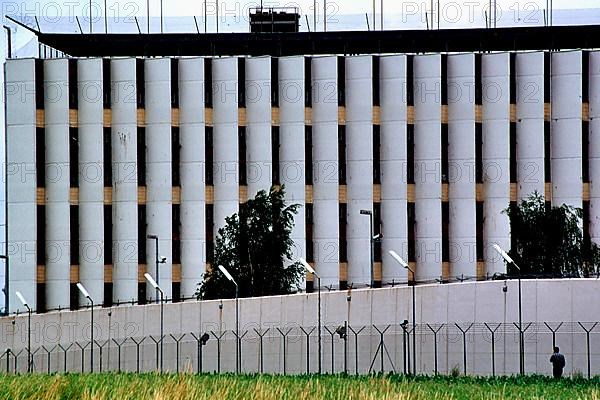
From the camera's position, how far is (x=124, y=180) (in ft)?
301

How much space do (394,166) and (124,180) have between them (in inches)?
700

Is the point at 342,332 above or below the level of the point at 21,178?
below

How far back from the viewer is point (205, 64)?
92125 mm

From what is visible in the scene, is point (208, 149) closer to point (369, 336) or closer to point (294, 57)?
point (294, 57)

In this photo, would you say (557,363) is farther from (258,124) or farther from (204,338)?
(258,124)

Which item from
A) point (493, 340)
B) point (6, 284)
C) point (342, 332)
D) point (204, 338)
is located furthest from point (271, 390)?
point (6, 284)

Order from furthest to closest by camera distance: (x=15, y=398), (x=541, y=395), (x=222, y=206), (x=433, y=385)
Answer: (x=222, y=206) → (x=433, y=385) → (x=541, y=395) → (x=15, y=398)

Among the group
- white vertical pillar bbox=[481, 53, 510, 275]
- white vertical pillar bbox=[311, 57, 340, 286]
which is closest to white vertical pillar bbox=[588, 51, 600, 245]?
white vertical pillar bbox=[481, 53, 510, 275]

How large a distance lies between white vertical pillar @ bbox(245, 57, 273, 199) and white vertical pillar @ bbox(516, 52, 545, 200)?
16.3 m

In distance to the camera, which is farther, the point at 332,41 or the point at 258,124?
the point at 332,41

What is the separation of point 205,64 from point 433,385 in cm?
4478

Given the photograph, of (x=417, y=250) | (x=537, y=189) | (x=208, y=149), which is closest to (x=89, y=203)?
(x=208, y=149)

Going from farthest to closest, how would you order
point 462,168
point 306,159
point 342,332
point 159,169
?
point 159,169 → point 306,159 → point 462,168 → point 342,332

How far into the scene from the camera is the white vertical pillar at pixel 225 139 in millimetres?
91250
